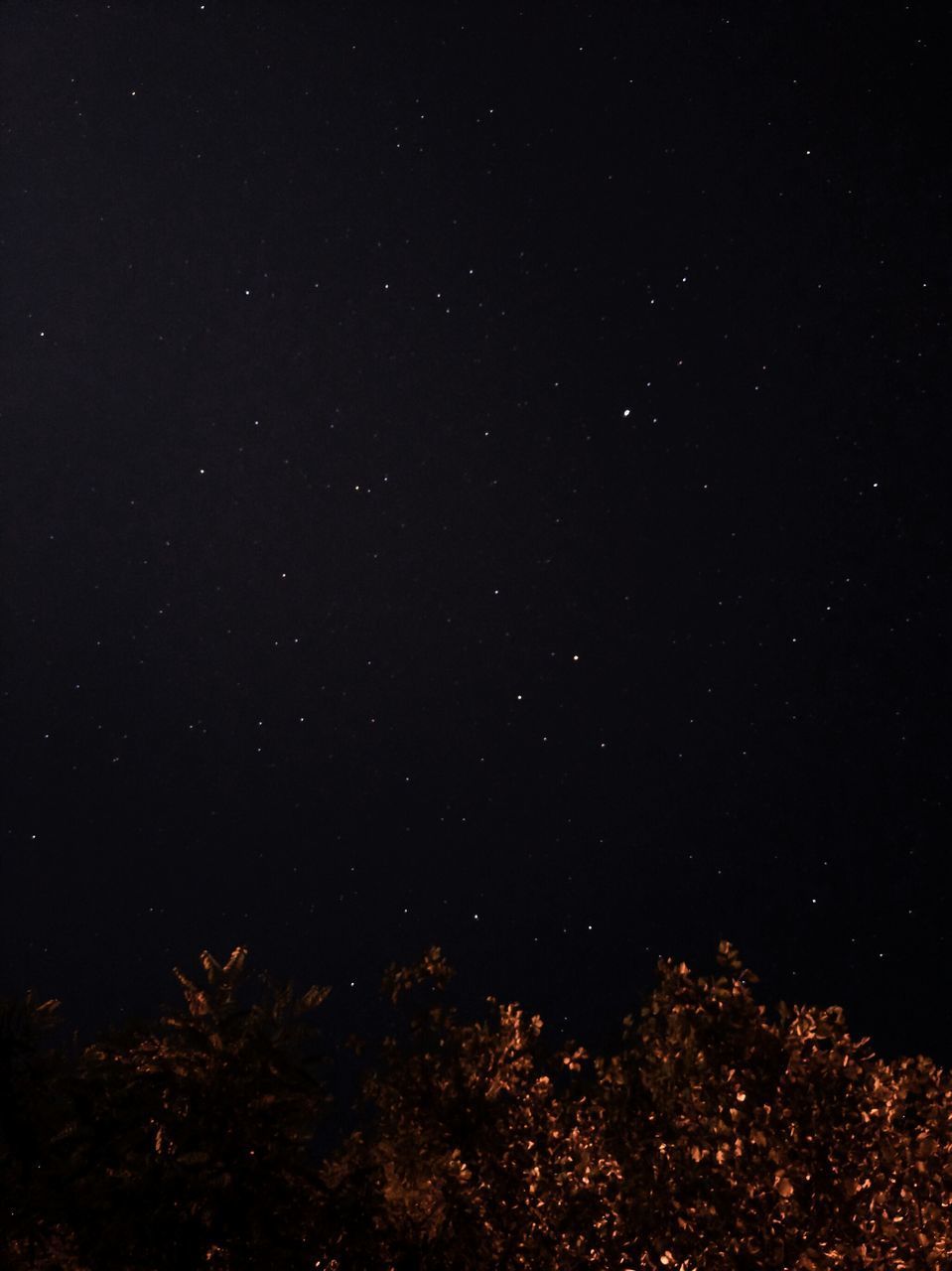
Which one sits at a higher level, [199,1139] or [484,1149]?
[199,1139]

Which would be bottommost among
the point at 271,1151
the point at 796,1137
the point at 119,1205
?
the point at 796,1137

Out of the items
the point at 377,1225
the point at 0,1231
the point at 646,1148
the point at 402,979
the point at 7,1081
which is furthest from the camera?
the point at 402,979

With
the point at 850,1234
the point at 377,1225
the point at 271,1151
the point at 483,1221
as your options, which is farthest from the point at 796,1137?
the point at 271,1151

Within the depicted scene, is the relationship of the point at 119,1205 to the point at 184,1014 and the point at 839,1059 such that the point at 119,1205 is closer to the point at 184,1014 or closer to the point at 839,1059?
the point at 184,1014

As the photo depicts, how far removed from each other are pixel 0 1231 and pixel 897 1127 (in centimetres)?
588

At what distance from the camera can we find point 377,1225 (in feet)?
24.9

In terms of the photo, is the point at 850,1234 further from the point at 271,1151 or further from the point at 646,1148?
the point at 271,1151

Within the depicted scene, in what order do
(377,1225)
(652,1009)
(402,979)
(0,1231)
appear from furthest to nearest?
(402,979)
(652,1009)
(377,1225)
(0,1231)

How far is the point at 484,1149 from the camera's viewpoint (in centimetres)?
822

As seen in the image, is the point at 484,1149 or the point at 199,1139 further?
the point at 484,1149

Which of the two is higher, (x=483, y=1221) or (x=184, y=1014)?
(x=184, y=1014)

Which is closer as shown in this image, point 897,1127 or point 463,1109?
point 897,1127

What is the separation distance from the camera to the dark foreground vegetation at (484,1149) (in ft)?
21.8

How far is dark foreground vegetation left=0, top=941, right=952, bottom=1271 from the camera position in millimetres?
6633
